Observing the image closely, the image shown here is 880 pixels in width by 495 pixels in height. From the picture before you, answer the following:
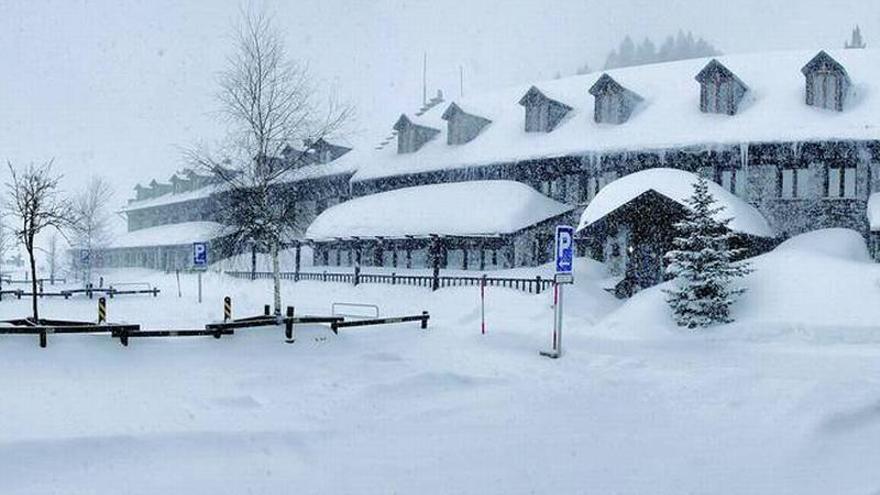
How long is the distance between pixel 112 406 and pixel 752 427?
8907 mm

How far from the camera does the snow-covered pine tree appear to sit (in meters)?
16.7

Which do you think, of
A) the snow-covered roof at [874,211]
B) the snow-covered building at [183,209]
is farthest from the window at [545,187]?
the snow-covered building at [183,209]

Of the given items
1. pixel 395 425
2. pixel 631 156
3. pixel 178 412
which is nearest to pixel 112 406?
pixel 178 412

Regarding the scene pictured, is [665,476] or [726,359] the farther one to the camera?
[726,359]

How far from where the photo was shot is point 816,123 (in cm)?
2364

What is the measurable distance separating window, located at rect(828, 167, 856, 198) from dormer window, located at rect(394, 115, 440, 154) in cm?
1982

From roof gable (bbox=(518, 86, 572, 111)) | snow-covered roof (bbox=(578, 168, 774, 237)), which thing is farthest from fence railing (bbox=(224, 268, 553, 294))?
roof gable (bbox=(518, 86, 572, 111))

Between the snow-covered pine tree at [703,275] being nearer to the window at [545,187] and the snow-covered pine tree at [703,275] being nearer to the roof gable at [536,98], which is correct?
the window at [545,187]

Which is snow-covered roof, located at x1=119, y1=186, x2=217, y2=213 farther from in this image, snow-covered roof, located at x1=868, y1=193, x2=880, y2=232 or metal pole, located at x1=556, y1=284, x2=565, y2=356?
snow-covered roof, located at x1=868, y1=193, x2=880, y2=232

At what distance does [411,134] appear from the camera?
35625 millimetres

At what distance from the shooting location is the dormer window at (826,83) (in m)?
24.1

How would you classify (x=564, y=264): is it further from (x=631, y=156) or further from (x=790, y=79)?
(x=790, y=79)

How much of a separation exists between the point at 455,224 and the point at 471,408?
18.2 meters

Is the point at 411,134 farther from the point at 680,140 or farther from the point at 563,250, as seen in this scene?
the point at 563,250
